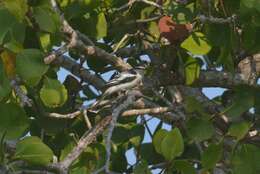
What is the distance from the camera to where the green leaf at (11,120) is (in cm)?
107

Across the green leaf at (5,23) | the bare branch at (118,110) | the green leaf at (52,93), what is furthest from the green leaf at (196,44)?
the green leaf at (5,23)

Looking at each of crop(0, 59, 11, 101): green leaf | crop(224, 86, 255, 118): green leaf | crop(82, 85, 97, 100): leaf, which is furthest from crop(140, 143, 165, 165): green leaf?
crop(0, 59, 11, 101): green leaf

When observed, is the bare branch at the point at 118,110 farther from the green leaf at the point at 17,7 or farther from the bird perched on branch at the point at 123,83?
the green leaf at the point at 17,7

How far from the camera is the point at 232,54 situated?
4.39 ft

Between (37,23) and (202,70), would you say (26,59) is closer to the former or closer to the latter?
(37,23)

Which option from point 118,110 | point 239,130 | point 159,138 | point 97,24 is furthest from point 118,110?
point 97,24

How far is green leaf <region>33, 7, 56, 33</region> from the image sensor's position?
1.16 metres

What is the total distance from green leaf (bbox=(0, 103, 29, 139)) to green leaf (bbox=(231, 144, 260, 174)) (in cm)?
35

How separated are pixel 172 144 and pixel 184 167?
0.04 m

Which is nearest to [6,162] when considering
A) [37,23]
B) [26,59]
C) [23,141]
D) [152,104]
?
[23,141]

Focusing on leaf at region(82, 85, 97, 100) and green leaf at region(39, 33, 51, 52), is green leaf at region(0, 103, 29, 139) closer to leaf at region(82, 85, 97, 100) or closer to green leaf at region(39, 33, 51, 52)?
green leaf at region(39, 33, 51, 52)

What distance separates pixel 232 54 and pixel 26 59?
41cm

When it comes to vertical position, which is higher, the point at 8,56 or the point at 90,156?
the point at 8,56

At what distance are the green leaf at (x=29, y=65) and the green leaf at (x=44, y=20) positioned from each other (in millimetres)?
48
